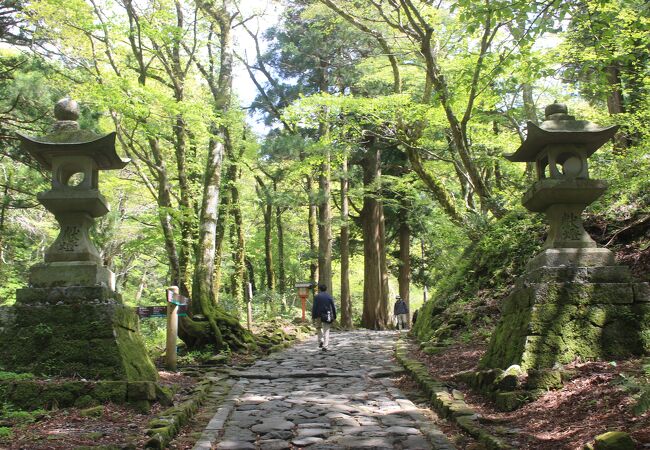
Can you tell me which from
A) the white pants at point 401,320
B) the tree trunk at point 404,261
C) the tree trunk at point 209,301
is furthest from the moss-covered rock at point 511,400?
the tree trunk at point 404,261

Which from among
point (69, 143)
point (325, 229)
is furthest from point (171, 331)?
point (325, 229)

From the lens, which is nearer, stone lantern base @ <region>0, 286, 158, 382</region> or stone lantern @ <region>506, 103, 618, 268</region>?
stone lantern base @ <region>0, 286, 158, 382</region>

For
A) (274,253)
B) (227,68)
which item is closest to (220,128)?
(227,68)

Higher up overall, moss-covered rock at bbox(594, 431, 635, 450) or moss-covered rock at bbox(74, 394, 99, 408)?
moss-covered rock at bbox(594, 431, 635, 450)

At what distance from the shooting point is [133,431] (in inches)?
200

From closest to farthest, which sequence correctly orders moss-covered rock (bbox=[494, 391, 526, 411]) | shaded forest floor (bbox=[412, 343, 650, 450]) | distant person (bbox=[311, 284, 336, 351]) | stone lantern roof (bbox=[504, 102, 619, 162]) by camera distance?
shaded forest floor (bbox=[412, 343, 650, 450]) → moss-covered rock (bbox=[494, 391, 526, 411]) → stone lantern roof (bbox=[504, 102, 619, 162]) → distant person (bbox=[311, 284, 336, 351])

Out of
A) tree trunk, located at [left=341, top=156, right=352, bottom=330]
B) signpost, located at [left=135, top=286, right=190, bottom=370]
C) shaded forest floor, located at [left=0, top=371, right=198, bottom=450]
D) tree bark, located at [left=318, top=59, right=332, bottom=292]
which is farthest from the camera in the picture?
tree trunk, located at [left=341, top=156, right=352, bottom=330]

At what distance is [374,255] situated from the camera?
21.7m

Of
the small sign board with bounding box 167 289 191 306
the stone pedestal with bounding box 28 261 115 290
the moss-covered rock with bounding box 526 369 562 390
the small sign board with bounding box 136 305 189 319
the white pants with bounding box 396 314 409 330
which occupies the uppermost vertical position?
the stone pedestal with bounding box 28 261 115 290

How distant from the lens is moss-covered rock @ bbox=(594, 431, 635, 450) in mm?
3430

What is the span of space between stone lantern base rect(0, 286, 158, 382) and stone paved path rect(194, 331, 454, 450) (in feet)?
5.02

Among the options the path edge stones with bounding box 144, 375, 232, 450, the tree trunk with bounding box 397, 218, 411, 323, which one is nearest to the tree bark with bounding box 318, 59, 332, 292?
the tree trunk with bounding box 397, 218, 411, 323

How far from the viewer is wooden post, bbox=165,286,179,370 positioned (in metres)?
9.17

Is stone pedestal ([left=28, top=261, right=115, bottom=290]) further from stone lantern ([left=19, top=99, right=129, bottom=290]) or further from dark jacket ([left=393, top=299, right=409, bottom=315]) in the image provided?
dark jacket ([left=393, top=299, right=409, bottom=315])
